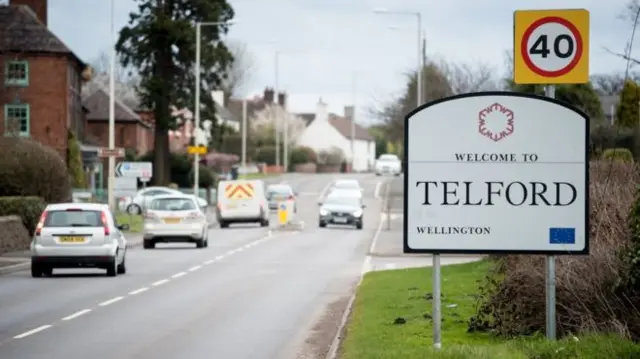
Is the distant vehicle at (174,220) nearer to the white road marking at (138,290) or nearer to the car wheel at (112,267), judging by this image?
the car wheel at (112,267)

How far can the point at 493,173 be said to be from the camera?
12.8 metres

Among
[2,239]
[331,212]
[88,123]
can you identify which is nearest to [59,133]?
[331,212]

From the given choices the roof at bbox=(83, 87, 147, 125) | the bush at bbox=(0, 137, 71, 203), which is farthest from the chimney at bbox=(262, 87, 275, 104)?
the bush at bbox=(0, 137, 71, 203)

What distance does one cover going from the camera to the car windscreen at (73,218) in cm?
2941

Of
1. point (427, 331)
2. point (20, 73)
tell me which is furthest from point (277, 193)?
point (427, 331)

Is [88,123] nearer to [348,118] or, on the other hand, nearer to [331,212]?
[331,212]

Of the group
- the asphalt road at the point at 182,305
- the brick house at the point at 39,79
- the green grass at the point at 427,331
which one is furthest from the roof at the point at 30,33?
the green grass at the point at 427,331

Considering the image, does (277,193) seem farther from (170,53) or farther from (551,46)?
(551,46)

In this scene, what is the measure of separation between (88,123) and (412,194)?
283ft

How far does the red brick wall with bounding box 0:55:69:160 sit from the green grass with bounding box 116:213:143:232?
646 cm

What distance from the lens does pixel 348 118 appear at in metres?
192

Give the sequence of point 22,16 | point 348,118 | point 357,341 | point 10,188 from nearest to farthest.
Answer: point 357,341 < point 10,188 < point 22,16 < point 348,118

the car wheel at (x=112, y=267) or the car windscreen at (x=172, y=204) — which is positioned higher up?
the car windscreen at (x=172, y=204)

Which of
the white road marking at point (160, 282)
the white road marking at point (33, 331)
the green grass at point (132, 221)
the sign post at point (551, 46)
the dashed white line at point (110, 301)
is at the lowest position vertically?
the green grass at point (132, 221)
